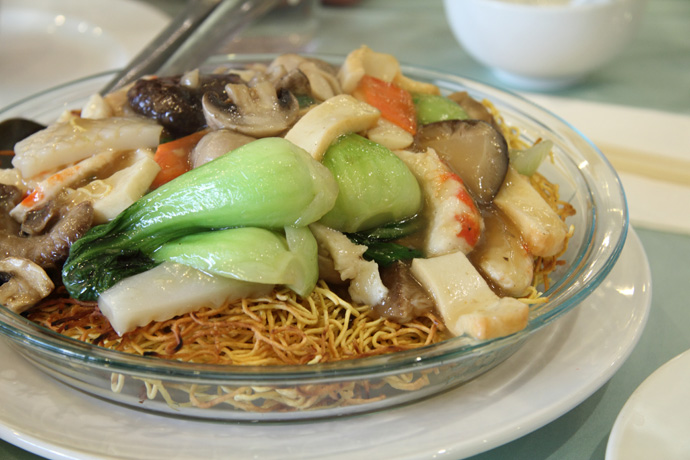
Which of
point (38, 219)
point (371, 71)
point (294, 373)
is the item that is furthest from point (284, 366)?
point (371, 71)

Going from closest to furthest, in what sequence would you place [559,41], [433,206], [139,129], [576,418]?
[576,418]
[433,206]
[139,129]
[559,41]

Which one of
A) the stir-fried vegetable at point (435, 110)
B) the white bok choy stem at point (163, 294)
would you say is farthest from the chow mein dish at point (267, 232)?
the stir-fried vegetable at point (435, 110)

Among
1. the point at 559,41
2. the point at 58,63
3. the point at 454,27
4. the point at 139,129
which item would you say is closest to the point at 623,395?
the point at 139,129

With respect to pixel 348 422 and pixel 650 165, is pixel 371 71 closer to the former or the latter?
pixel 348 422

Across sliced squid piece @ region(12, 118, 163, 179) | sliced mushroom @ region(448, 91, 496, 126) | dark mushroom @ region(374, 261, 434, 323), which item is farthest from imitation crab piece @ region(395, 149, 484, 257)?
sliced squid piece @ region(12, 118, 163, 179)

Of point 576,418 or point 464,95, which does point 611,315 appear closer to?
point 576,418
